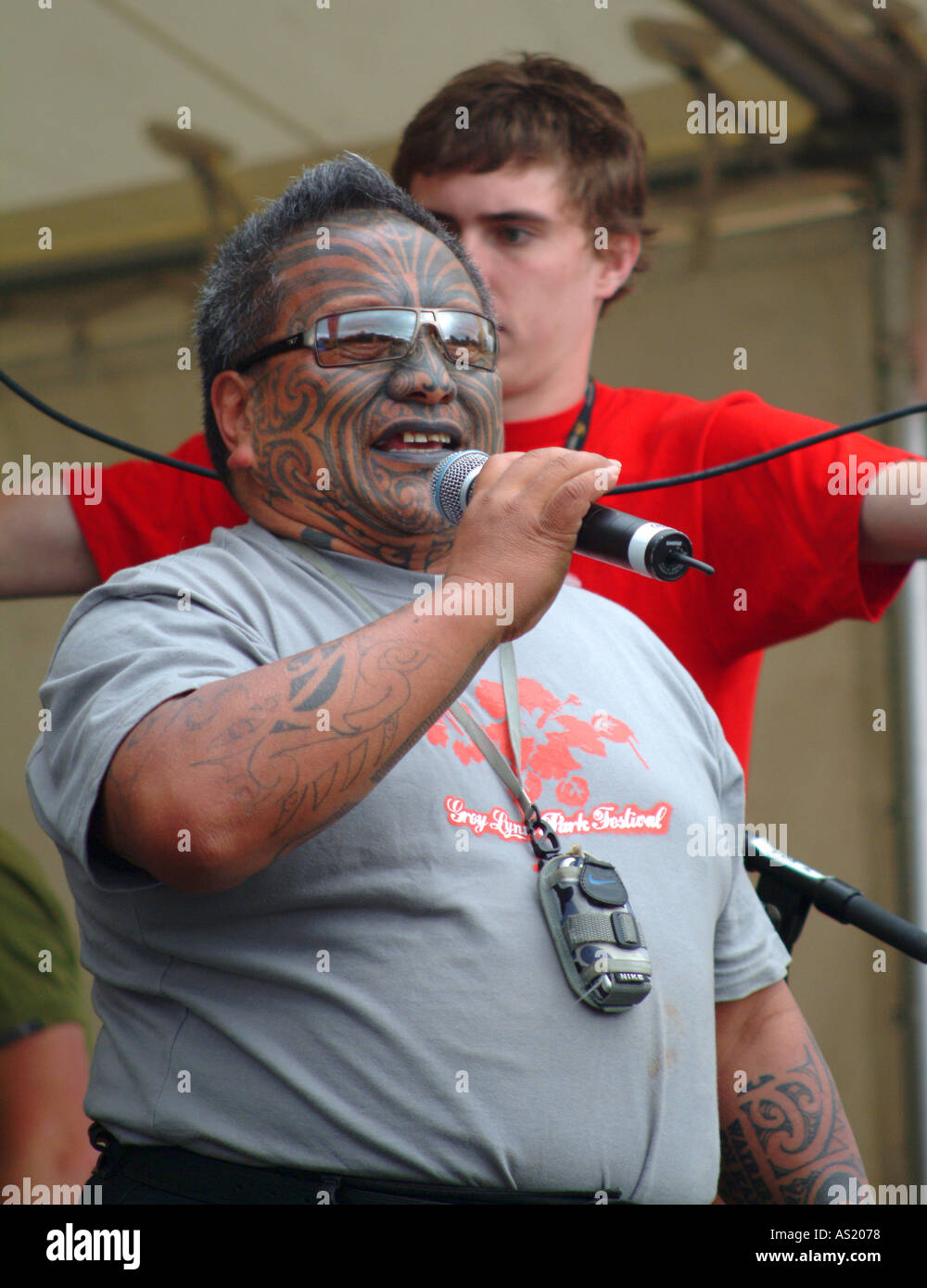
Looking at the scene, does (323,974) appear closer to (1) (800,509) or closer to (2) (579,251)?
(1) (800,509)

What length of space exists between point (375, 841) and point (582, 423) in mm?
1212

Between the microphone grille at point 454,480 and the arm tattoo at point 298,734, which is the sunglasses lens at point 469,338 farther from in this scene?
the arm tattoo at point 298,734

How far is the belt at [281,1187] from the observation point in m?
1.34

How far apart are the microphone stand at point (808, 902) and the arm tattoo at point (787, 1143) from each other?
213mm

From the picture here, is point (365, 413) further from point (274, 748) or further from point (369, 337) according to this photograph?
point (274, 748)

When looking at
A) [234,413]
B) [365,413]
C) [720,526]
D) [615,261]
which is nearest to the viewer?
[365,413]

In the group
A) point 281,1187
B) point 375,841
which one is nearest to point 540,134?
point 375,841

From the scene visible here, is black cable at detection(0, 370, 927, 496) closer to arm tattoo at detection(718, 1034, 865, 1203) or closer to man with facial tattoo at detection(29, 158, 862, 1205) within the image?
man with facial tattoo at detection(29, 158, 862, 1205)

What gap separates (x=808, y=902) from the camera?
197cm

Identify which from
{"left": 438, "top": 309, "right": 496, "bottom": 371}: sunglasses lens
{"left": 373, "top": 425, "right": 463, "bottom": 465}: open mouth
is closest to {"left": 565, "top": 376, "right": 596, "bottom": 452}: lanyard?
{"left": 438, "top": 309, "right": 496, "bottom": 371}: sunglasses lens

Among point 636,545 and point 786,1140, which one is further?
point 786,1140

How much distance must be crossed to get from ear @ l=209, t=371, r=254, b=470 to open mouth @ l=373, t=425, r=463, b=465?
0.21 meters

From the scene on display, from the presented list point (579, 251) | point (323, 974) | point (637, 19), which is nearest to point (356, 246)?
point (579, 251)
